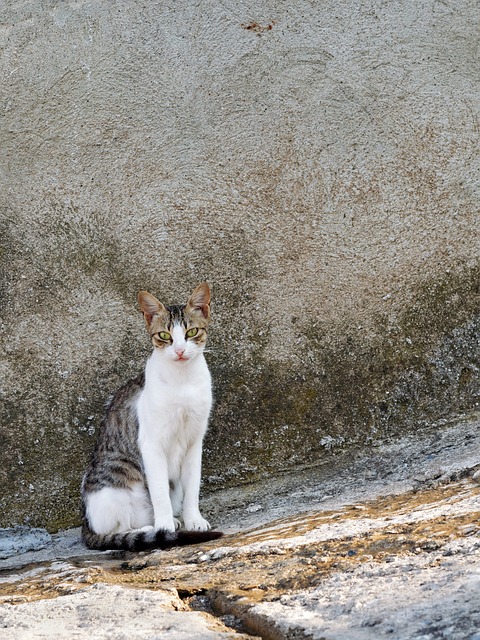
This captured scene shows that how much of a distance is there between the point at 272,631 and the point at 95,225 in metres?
3.02

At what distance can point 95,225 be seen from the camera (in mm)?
5066

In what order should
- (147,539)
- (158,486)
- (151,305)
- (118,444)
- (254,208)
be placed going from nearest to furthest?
(147,539) < (158,486) < (151,305) < (118,444) < (254,208)

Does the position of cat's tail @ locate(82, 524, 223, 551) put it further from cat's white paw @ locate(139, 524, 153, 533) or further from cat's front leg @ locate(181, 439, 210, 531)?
cat's front leg @ locate(181, 439, 210, 531)

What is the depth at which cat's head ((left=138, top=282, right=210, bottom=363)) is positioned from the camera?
428 cm

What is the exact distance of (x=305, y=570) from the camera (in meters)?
3.14

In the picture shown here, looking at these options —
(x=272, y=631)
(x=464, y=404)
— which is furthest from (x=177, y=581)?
(x=464, y=404)

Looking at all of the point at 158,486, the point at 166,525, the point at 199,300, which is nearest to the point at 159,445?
the point at 158,486

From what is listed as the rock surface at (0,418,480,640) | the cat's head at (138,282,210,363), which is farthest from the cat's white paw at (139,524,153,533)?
the cat's head at (138,282,210,363)

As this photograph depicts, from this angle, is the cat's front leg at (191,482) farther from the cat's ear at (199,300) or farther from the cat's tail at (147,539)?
the cat's ear at (199,300)

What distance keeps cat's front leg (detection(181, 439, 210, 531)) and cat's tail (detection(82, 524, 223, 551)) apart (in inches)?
10.6

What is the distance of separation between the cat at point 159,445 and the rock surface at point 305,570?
0.20m

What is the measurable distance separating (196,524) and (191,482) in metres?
0.23

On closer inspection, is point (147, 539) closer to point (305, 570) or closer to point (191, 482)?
point (191, 482)

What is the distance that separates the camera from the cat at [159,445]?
427 centimetres
